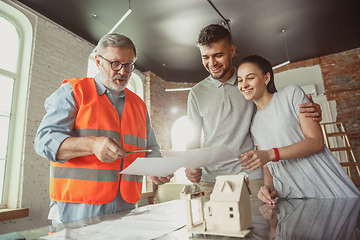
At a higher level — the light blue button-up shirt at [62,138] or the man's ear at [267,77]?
the man's ear at [267,77]

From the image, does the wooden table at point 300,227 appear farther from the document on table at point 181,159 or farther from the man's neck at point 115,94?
the man's neck at point 115,94

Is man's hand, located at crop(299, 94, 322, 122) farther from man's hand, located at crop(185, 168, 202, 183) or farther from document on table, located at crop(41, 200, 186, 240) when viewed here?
document on table, located at crop(41, 200, 186, 240)

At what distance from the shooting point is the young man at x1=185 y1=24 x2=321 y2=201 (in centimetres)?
183

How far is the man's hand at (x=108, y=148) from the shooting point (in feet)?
3.49

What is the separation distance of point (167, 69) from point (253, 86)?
21.0ft

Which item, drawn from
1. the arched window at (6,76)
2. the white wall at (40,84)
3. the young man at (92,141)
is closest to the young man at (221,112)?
the young man at (92,141)

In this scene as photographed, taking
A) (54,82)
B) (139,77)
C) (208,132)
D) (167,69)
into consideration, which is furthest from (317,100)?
(54,82)

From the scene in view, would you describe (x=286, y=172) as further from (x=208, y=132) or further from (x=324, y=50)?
(x=324, y=50)

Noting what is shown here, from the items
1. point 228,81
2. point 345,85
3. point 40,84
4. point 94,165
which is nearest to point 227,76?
point 228,81

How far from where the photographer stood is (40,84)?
4.38 metres

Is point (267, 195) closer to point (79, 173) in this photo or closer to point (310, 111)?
point (310, 111)

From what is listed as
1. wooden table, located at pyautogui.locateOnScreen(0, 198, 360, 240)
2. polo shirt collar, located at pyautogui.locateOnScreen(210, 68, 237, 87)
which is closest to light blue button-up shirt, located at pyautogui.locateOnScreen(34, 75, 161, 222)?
wooden table, located at pyautogui.locateOnScreen(0, 198, 360, 240)

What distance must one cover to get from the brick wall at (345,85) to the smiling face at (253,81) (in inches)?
248

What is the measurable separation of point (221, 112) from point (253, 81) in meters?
0.40
